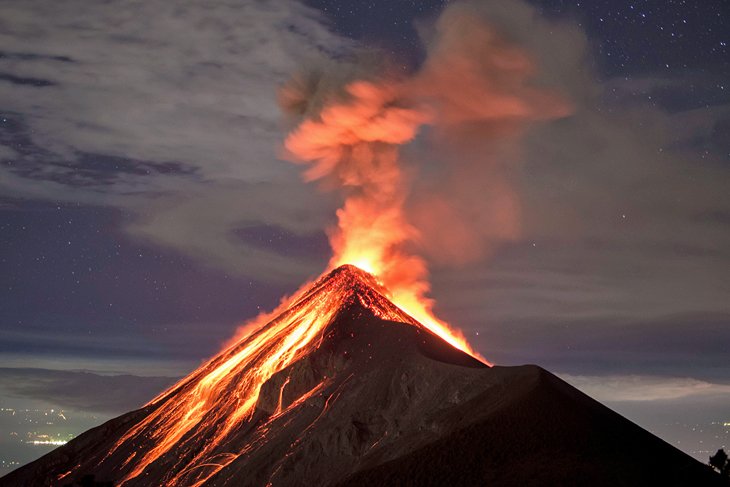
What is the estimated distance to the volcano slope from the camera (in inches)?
3531

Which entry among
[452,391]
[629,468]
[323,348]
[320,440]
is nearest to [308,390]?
[323,348]

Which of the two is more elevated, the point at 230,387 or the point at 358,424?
the point at 230,387

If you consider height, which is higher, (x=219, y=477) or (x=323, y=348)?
(x=323, y=348)

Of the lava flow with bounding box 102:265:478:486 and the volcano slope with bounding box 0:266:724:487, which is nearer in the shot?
the volcano slope with bounding box 0:266:724:487

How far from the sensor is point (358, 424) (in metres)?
114

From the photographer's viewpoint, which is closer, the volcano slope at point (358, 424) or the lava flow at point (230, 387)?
the volcano slope at point (358, 424)

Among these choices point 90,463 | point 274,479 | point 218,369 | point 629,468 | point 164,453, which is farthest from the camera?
point 218,369

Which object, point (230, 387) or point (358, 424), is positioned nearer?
point (358, 424)

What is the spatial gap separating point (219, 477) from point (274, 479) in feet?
31.1

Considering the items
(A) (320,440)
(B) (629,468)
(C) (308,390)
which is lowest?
(B) (629,468)

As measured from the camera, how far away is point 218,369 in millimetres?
152000

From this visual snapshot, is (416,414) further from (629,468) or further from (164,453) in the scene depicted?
(164,453)

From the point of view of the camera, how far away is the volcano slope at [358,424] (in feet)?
294

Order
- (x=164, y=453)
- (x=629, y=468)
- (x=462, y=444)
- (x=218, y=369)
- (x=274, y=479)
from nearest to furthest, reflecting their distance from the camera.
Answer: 1. (x=629, y=468)
2. (x=462, y=444)
3. (x=274, y=479)
4. (x=164, y=453)
5. (x=218, y=369)
